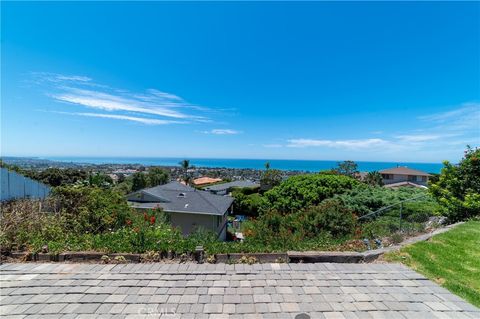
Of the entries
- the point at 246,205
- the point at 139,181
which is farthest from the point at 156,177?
the point at 246,205

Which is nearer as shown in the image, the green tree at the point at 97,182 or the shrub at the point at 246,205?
the green tree at the point at 97,182

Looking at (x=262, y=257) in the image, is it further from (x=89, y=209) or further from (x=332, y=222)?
(x=89, y=209)

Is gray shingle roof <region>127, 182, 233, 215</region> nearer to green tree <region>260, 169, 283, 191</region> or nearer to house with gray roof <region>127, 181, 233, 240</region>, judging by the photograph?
house with gray roof <region>127, 181, 233, 240</region>

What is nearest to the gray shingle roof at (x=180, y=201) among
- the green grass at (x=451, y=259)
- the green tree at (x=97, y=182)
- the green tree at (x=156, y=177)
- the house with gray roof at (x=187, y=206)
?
the house with gray roof at (x=187, y=206)

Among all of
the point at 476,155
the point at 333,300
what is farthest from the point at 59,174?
the point at 476,155

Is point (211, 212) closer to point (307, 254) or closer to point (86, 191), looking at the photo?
point (86, 191)

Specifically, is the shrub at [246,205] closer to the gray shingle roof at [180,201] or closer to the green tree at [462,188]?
the gray shingle roof at [180,201]

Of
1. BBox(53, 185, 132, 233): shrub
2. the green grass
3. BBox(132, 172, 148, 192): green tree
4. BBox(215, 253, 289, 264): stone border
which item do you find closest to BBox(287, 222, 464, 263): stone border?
BBox(215, 253, 289, 264): stone border
